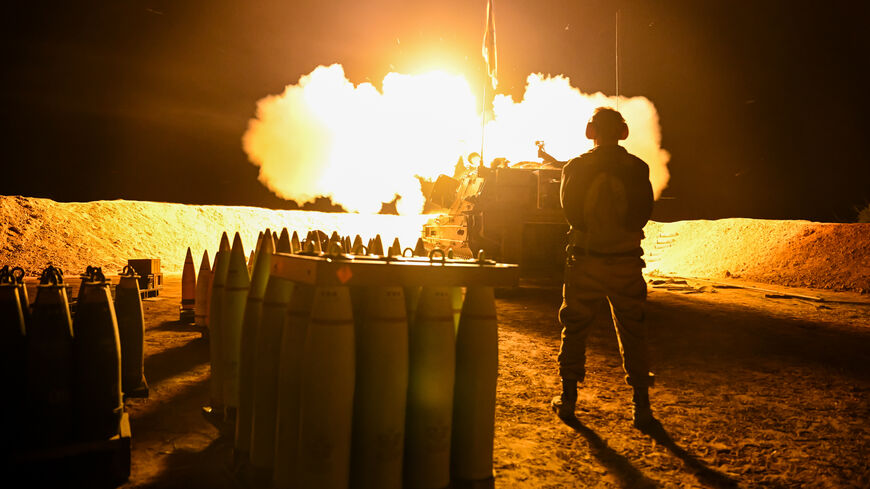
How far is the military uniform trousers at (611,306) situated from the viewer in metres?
3.56

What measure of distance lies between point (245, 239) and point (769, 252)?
25.1 metres

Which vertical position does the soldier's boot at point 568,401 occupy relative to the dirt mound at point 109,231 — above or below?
below

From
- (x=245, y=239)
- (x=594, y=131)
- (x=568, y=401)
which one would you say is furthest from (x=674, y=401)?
(x=245, y=239)

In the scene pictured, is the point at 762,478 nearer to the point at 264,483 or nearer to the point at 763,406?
the point at 763,406

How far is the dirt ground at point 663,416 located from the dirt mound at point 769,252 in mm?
10769

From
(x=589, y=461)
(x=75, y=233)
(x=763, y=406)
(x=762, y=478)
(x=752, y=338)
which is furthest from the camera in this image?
(x=75, y=233)

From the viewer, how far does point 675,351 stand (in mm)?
6047

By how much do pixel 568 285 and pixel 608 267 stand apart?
13.5 inches

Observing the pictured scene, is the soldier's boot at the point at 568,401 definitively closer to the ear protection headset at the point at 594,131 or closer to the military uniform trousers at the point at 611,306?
the military uniform trousers at the point at 611,306

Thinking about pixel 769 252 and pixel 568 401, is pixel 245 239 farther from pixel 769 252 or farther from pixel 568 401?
pixel 769 252

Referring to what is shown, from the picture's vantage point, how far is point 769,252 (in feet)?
63.3

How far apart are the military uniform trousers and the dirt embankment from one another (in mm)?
15275

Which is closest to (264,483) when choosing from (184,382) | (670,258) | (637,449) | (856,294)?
(637,449)

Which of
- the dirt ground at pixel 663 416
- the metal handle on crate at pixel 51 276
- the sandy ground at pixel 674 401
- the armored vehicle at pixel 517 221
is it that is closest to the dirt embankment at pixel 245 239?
the sandy ground at pixel 674 401
